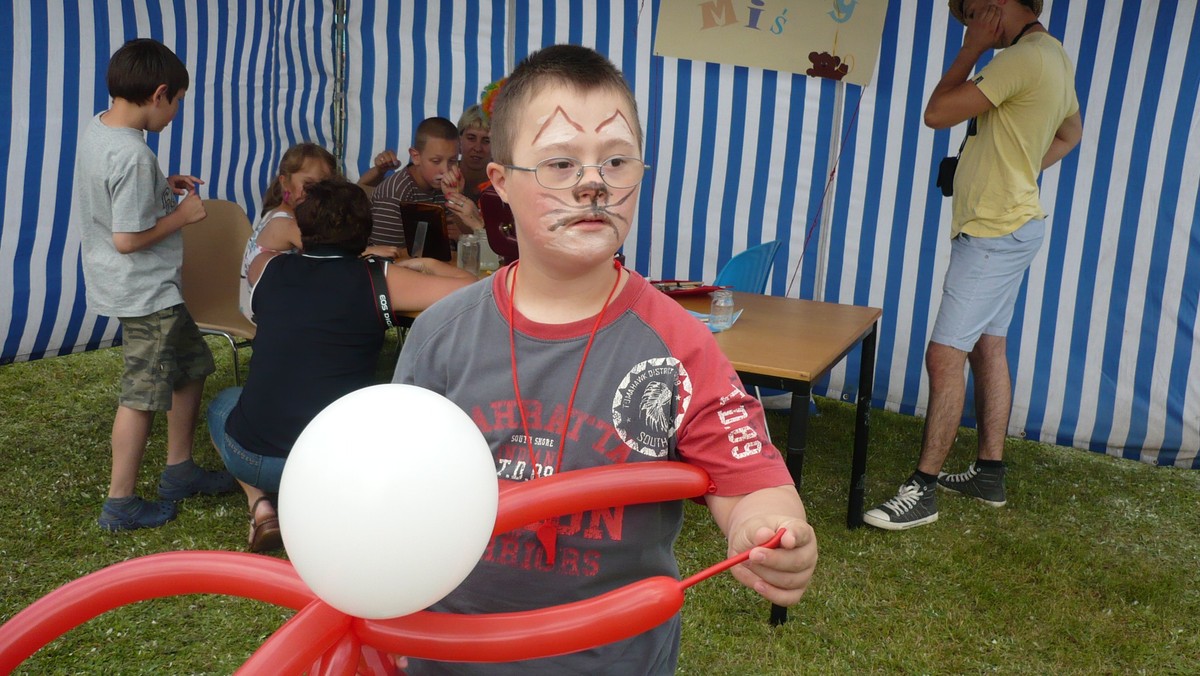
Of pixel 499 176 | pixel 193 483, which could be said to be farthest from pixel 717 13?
pixel 499 176

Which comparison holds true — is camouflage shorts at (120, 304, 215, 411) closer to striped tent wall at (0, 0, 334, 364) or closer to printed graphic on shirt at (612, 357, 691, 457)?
striped tent wall at (0, 0, 334, 364)

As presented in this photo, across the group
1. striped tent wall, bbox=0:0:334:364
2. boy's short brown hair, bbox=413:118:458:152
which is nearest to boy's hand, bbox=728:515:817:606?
boy's short brown hair, bbox=413:118:458:152

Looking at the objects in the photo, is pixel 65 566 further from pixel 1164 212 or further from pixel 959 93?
pixel 1164 212

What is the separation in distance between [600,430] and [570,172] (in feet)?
1.13

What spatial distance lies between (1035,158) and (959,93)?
0.40m

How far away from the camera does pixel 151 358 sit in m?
3.35

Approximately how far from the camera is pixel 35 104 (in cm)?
440

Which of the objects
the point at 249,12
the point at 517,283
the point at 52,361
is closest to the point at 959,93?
the point at 517,283

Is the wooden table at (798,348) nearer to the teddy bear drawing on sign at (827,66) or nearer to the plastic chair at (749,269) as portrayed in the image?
the plastic chair at (749,269)

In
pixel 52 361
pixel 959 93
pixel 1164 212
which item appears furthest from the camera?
pixel 52 361

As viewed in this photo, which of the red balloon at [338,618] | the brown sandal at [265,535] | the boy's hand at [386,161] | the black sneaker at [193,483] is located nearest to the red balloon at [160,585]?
the red balloon at [338,618]

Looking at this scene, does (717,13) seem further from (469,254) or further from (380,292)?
(380,292)

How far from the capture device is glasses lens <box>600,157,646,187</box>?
1.22m

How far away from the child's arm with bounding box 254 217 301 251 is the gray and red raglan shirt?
2.63 meters
